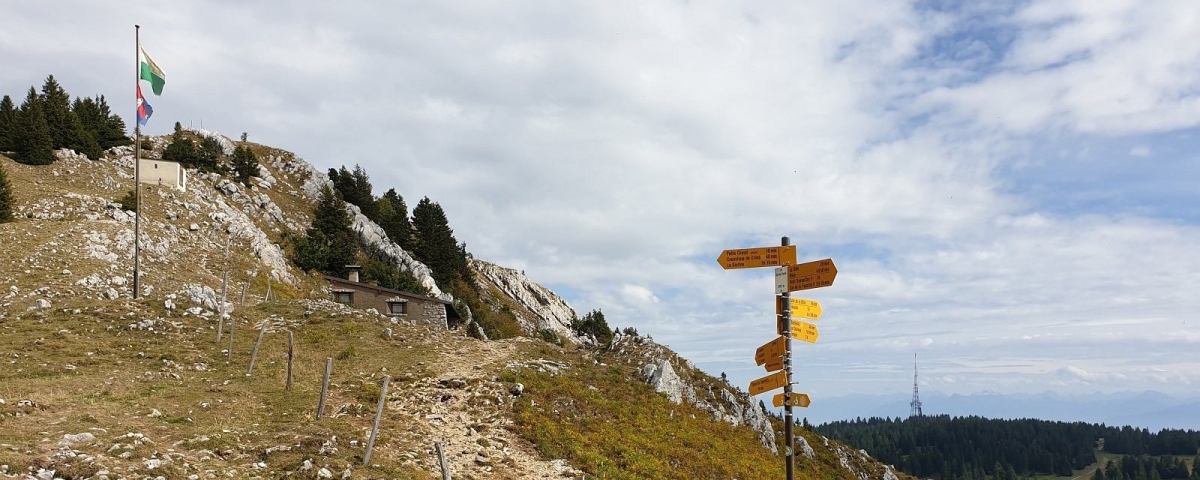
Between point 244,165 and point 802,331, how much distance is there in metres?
92.1

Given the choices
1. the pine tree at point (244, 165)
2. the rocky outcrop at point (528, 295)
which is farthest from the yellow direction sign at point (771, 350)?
the rocky outcrop at point (528, 295)

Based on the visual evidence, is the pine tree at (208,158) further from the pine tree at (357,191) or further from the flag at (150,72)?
the flag at (150,72)

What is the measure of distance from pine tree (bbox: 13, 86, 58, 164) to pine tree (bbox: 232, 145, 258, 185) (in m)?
21.3

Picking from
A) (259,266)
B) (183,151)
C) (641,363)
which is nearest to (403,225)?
(183,151)

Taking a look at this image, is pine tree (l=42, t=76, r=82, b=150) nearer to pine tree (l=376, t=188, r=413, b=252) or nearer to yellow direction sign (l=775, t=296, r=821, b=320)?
pine tree (l=376, t=188, r=413, b=252)

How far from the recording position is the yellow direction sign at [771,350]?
39.2 feet

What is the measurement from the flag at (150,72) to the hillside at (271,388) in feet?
43.0

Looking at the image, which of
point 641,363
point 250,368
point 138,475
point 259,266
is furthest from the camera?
point 259,266

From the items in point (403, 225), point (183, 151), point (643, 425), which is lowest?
point (643, 425)

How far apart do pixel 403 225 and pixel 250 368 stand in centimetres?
6629

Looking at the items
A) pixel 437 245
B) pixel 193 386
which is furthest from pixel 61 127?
pixel 193 386

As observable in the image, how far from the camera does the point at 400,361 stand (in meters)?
31.8

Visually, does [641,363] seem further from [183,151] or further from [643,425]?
[183,151]

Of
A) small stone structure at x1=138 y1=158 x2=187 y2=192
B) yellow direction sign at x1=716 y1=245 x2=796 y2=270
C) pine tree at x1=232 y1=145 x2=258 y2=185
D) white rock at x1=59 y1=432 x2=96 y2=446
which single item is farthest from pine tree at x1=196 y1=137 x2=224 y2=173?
yellow direction sign at x1=716 y1=245 x2=796 y2=270
